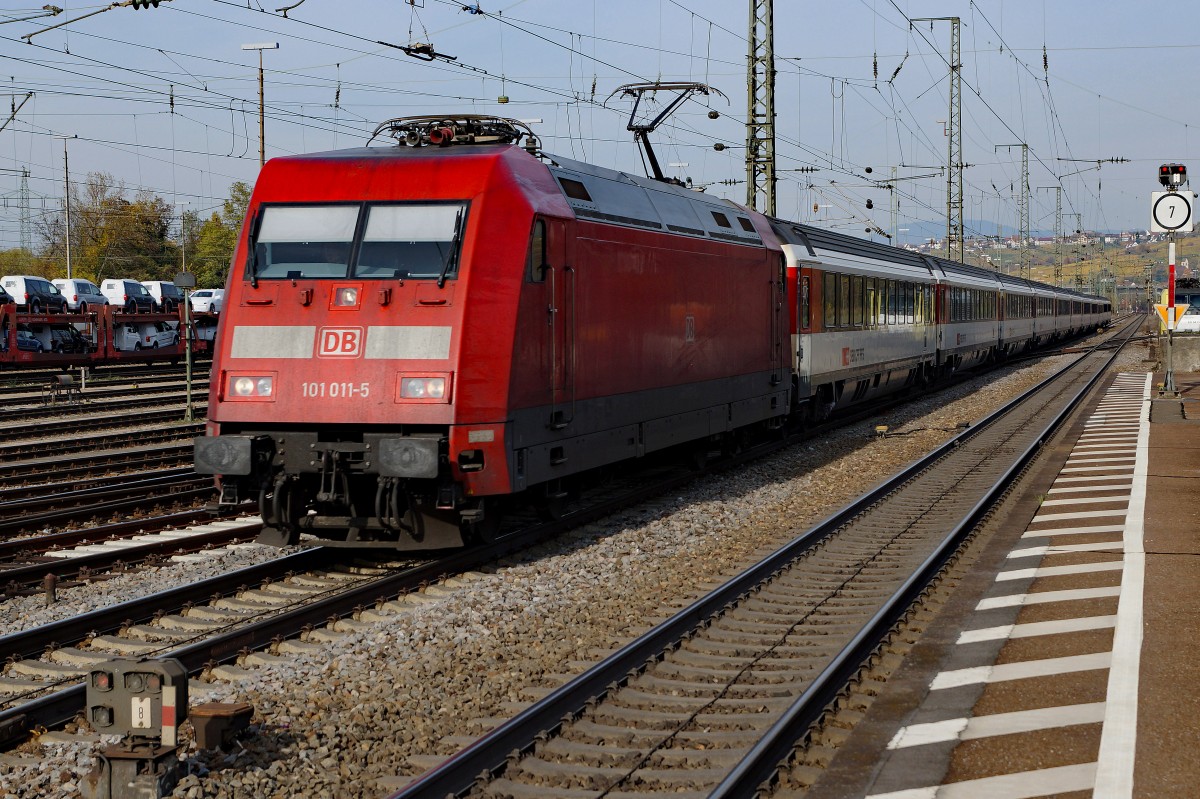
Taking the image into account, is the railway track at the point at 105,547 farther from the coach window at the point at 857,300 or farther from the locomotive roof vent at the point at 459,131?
the coach window at the point at 857,300

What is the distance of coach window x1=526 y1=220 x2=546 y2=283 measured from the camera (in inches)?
433

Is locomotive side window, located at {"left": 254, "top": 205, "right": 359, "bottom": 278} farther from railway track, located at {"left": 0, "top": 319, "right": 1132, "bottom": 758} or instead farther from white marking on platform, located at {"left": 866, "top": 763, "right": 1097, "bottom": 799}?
white marking on platform, located at {"left": 866, "top": 763, "right": 1097, "bottom": 799}

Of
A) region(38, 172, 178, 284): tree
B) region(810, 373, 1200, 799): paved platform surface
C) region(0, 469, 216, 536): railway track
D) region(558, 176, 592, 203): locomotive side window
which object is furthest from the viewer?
region(38, 172, 178, 284): tree

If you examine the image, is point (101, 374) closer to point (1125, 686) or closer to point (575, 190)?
point (575, 190)

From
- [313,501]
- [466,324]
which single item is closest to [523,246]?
[466,324]

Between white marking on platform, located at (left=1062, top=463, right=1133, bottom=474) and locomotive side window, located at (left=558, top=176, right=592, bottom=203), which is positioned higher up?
locomotive side window, located at (left=558, top=176, right=592, bottom=203)

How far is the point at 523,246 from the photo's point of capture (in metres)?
10.8

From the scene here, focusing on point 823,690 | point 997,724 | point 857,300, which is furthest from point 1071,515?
point 857,300

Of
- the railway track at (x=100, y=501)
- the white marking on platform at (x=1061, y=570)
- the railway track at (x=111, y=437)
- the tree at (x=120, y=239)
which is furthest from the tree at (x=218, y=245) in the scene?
the white marking on platform at (x=1061, y=570)

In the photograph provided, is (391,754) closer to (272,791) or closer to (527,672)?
(272,791)

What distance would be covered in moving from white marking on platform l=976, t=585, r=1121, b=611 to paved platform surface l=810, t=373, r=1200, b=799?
15 millimetres

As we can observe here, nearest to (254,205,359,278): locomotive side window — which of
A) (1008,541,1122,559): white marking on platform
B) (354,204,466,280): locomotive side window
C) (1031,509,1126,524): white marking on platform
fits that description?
(354,204,466,280): locomotive side window

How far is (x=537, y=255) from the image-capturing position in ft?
36.7

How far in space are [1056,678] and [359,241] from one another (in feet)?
21.8
